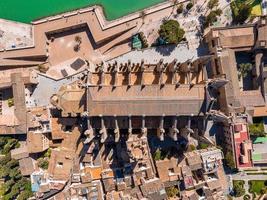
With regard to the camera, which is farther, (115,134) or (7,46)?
(7,46)

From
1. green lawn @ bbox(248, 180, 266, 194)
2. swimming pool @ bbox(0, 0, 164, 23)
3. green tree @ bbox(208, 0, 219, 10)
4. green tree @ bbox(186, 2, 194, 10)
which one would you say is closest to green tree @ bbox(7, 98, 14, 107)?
swimming pool @ bbox(0, 0, 164, 23)

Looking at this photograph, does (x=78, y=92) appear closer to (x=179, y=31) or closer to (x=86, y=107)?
(x=86, y=107)

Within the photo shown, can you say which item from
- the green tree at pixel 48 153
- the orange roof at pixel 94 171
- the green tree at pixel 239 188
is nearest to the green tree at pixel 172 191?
the green tree at pixel 239 188

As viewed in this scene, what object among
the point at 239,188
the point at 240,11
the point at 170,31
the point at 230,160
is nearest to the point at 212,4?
the point at 240,11

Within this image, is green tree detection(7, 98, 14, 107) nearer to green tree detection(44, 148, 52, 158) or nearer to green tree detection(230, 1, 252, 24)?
green tree detection(44, 148, 52, 158)

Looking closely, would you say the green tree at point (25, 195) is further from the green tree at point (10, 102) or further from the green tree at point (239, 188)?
the green tree at point (239, 188)

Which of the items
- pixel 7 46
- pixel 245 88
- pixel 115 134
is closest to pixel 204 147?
→ pixel 245 88
